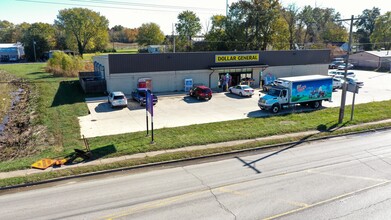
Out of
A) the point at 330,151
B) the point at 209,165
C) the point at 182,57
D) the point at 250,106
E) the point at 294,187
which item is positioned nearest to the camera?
the point at 294,187

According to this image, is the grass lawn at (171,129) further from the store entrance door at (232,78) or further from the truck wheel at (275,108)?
the store entrance door at (232,78)

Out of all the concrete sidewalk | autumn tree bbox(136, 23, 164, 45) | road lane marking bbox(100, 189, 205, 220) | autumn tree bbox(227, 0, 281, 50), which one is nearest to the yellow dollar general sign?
the concrete sidewalk

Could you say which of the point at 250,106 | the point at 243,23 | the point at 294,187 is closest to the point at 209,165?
the point at 294,187

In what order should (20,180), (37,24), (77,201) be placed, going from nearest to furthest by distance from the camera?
(77,201) < (20,180) < (37,24)

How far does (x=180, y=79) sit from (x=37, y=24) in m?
88.1

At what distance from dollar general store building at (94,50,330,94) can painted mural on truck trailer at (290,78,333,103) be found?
12039 mm

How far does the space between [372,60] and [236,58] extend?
40978 mm

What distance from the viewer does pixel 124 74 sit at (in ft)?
111

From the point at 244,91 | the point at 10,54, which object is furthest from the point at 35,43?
the point at 244,91

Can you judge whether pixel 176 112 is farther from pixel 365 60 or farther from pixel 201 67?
pixel 365 60

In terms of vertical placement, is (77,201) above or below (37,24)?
below

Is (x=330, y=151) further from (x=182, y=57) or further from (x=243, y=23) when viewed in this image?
(x=243, y=23)

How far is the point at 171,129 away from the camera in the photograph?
21375mm

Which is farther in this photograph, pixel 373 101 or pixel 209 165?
pixel 373 101
